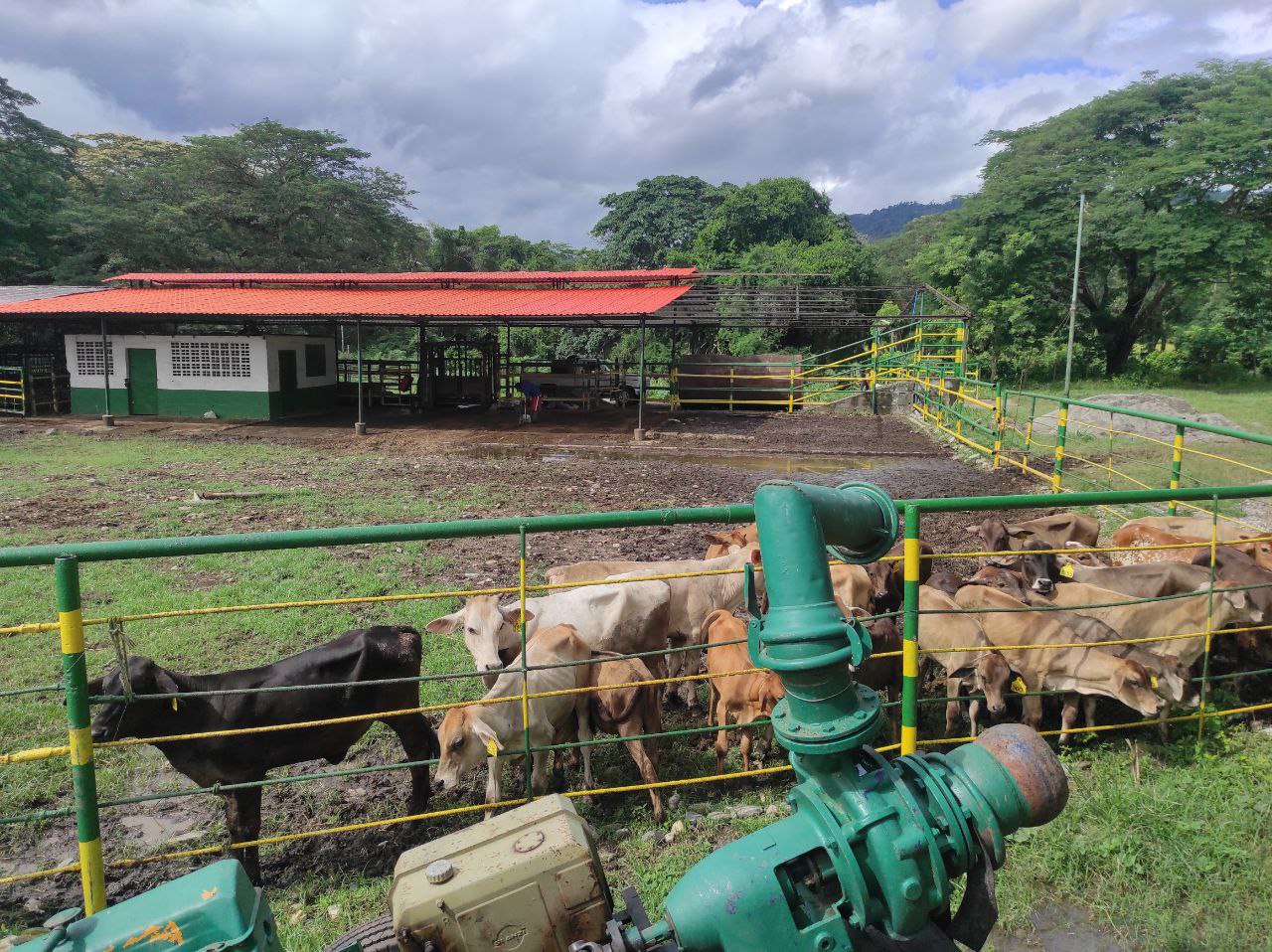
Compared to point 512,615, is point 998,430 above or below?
above

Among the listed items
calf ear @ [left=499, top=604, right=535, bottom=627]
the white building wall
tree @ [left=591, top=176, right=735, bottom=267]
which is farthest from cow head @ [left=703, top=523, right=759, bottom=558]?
tree @ [left=591, top=176, right=735, bottom=267]

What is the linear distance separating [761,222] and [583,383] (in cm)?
1876

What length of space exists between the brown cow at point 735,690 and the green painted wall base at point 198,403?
63.8 feet

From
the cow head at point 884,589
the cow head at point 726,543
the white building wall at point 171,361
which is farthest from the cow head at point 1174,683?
the white building wall at point 171,361

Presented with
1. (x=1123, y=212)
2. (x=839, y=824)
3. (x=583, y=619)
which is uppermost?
(x=1123, y=212)

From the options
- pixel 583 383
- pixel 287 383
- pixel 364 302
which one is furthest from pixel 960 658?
pixel 287 383

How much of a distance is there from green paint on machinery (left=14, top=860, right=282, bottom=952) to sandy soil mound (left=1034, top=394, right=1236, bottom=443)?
16890mm

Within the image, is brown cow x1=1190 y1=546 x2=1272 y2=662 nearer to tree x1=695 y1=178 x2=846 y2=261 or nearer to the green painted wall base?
the green painted wall base

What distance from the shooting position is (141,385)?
22.2m

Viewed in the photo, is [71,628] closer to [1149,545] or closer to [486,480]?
[1149,545]

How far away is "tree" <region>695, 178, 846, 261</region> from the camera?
39.1 meters

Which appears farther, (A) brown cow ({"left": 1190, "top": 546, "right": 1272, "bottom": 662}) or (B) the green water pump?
(A) brown cow ({"left": 1190, "top": 546, "right": 1272, "bottom": 662})

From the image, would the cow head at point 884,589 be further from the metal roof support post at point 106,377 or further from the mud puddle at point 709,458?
the metal roof support post at point 106,377

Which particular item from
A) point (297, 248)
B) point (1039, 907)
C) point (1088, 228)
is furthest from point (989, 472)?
point (297, 248)
